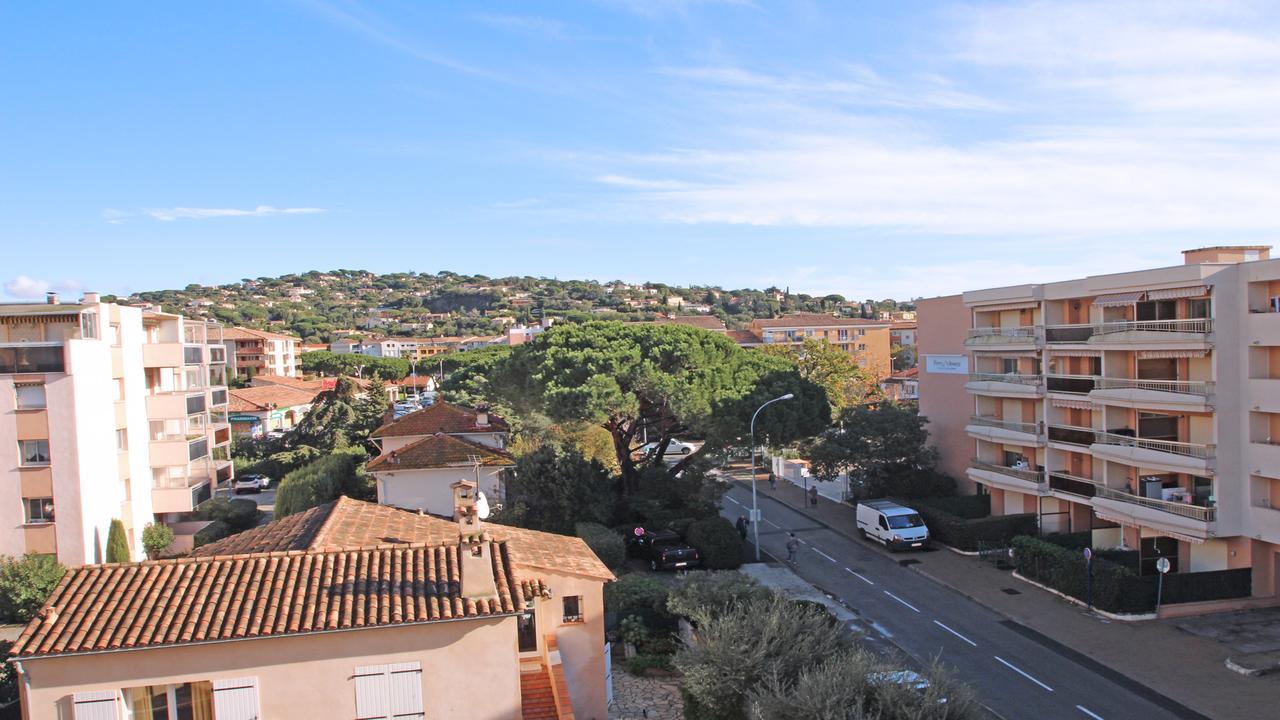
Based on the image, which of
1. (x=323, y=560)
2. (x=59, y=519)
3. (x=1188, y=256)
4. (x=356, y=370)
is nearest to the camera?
(x=323, y=560)

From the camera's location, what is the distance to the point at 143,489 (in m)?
34.9

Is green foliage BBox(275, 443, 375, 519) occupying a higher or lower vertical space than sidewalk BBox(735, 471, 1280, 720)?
higher

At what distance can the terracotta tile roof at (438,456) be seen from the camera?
34938 millimetres

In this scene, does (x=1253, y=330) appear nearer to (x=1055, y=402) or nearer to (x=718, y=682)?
(x=1055, y=402)

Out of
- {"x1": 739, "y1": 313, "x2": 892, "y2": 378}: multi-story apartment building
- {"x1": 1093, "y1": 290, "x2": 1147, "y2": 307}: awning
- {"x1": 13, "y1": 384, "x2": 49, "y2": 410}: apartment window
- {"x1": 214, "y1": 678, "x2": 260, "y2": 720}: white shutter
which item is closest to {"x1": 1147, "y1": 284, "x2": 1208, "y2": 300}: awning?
{"x1": 1093, "y1": 290, "x2": 1147, "y2": 307}: awning

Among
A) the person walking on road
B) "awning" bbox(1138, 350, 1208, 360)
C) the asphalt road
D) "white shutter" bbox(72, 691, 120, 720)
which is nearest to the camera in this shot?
"white shutter" bbox(72, 691, 120, 720)

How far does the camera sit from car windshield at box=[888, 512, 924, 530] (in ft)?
106

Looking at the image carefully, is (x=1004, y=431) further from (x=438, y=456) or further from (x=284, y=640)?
(x=284, y=640)

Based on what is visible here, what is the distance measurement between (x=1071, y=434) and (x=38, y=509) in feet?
119

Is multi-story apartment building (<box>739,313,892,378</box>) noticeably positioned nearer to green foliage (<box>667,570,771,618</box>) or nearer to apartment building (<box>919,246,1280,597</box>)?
apartment building (<box>919,246,1280,597</box>)

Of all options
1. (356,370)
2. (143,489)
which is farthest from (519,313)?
(143,489)

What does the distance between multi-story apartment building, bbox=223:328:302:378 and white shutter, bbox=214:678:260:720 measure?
95.6 m

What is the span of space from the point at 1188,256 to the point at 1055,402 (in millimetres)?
6574

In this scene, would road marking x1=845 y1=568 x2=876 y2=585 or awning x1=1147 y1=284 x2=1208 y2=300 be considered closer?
awning x1=1147 y1=284 x2=1208 y2=300
